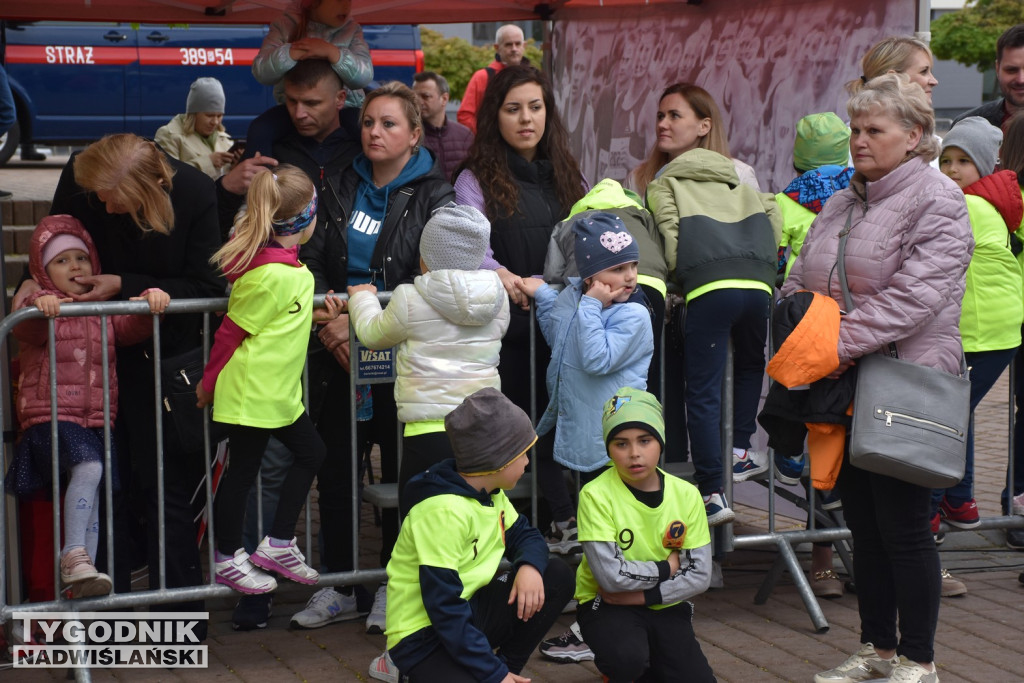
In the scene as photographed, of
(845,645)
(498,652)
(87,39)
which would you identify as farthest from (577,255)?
(87,39)

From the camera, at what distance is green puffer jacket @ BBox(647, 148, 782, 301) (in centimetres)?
517

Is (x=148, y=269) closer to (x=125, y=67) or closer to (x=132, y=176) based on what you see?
(x=132, y=176)

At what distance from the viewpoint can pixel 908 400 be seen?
171 inches

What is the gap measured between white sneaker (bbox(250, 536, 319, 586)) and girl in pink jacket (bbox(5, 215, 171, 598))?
1.77 feet

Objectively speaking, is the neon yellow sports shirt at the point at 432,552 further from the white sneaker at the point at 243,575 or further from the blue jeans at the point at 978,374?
the blue jeans at the point at 978,374

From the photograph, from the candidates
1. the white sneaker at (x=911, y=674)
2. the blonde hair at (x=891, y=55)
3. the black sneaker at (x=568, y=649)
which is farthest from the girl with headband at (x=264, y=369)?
the blonde hair at (x=891, y=55)

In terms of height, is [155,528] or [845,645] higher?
[155,528]

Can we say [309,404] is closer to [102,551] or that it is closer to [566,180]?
Answer: [102,551]

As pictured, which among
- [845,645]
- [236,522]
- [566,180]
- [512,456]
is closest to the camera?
[512,456]

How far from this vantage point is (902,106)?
4359 millimetres

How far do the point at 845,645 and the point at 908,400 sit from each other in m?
1.26

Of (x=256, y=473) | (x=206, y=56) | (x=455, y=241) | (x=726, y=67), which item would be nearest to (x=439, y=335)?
(x=455, y=241)

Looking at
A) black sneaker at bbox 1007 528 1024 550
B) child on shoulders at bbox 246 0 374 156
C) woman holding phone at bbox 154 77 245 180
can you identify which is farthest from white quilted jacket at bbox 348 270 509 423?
woman holding phone at bbox 154 77 245 180

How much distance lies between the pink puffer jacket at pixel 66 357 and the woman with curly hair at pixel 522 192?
143cm
